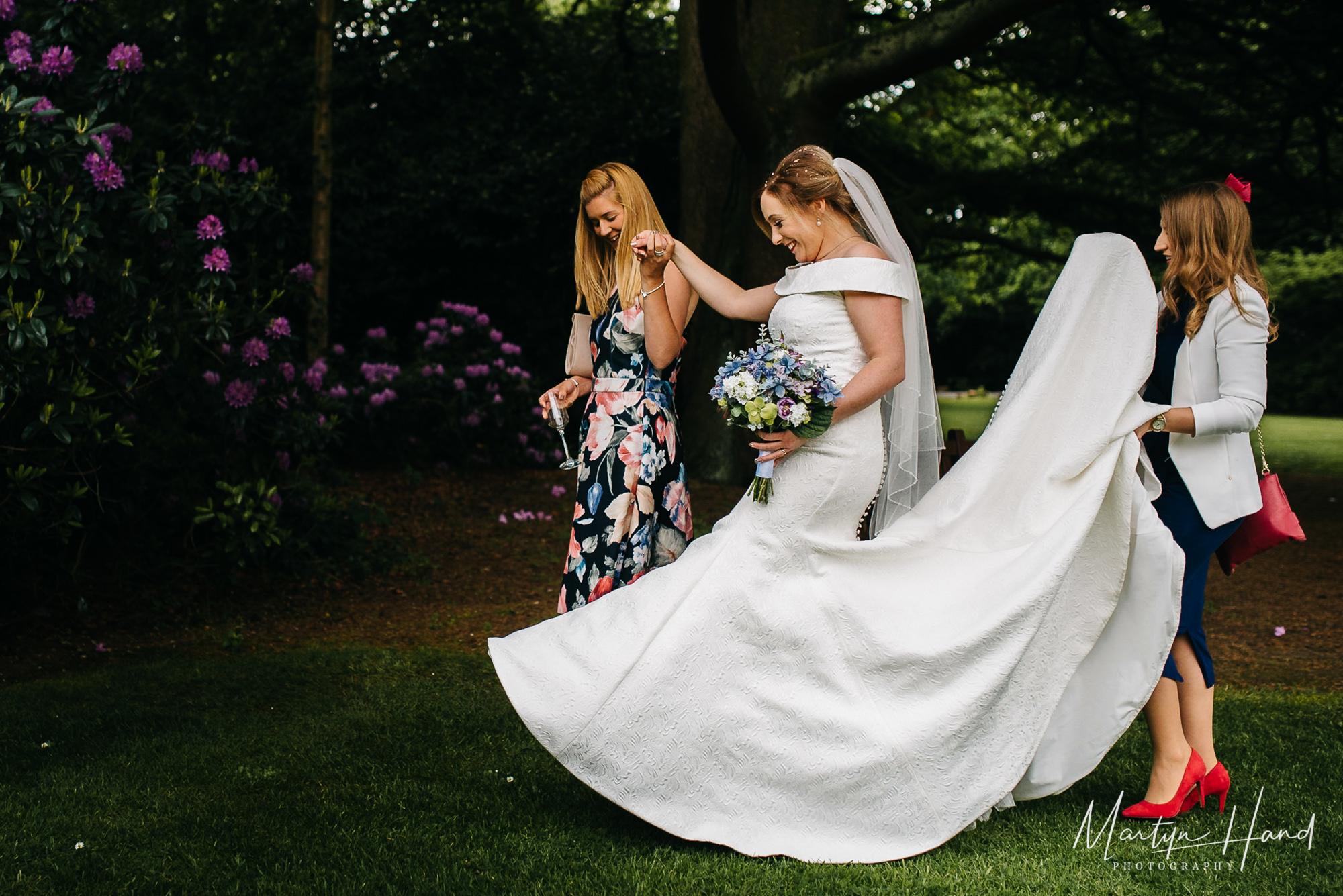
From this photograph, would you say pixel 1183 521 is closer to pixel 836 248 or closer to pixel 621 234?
pixel 836 248

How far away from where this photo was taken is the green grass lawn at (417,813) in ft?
10.6

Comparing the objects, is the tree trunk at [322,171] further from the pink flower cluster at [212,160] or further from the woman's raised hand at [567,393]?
the woman's raised hand at [567,393]

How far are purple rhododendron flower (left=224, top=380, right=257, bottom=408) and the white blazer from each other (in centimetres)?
473

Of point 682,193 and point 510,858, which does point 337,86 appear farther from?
point 510,858

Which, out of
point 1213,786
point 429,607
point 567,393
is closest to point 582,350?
point 567,393

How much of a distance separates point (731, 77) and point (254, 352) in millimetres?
3849

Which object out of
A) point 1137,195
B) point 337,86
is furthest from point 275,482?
point 1137,195

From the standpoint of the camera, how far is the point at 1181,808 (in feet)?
12.1

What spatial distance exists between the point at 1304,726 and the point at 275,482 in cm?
557

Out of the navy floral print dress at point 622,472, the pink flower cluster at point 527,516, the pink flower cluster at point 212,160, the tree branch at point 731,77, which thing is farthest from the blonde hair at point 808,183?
the pink flower cluster at point 527,516

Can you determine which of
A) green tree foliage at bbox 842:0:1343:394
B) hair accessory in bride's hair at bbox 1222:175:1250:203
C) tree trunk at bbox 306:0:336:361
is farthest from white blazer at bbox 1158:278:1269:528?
green tree foliage at bbox 842:0:1343:394

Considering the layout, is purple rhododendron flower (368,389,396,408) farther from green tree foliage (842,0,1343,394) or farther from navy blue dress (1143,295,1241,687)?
navy blue dress (1143,295,1241,687)

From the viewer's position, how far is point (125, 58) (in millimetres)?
5352

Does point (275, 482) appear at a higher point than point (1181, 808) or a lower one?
higher
